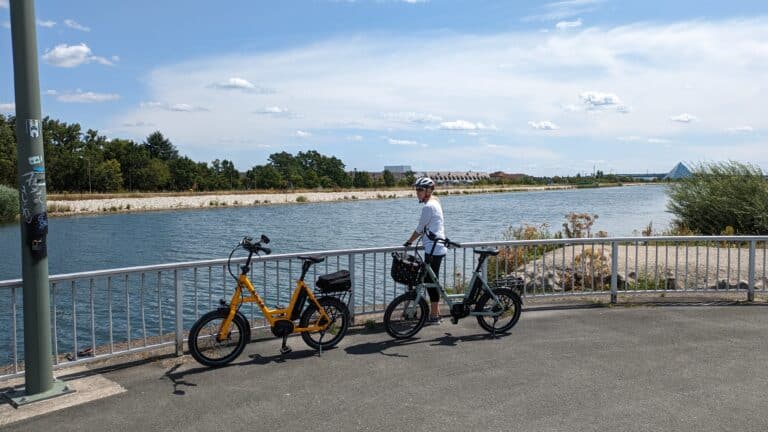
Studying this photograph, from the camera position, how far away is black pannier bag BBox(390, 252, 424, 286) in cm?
738

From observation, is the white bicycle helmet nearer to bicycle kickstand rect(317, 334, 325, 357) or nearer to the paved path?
the paved path

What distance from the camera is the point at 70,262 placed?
2800 cm

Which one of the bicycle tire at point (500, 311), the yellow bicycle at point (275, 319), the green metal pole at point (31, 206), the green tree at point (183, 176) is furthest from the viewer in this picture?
the green tree at point (183, 176)

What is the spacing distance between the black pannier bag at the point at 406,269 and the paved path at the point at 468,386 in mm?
711

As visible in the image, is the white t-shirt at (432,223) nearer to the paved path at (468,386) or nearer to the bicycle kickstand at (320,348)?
the paved path at (468,386)

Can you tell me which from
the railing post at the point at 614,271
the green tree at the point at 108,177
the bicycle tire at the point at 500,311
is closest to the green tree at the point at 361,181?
the green tree at the point at 108,177

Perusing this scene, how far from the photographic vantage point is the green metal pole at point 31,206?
17.0 feet

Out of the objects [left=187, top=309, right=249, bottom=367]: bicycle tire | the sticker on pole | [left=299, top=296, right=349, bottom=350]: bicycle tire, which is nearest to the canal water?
[left=187, top=309, right=249, bottom=367]: bicycle tire

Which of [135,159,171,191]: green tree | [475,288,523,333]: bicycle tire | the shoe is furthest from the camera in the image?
[135,159,171,191]: green tree

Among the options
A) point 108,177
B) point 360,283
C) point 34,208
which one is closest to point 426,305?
point 34,208

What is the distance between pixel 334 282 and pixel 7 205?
1909 inches

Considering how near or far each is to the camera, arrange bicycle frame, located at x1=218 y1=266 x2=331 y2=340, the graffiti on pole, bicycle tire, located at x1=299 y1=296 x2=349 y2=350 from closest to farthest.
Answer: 1. the graffiti on pole
2. bicycle frame, located at x1=218 y1=266 x2=331 y2=340
3. bicycle tire, located at x1=299 y1=296 x2=349 y2=350

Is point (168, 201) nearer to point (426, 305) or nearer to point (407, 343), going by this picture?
point (426, 305)

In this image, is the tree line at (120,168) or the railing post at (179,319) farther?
the tree line at (120,168)
